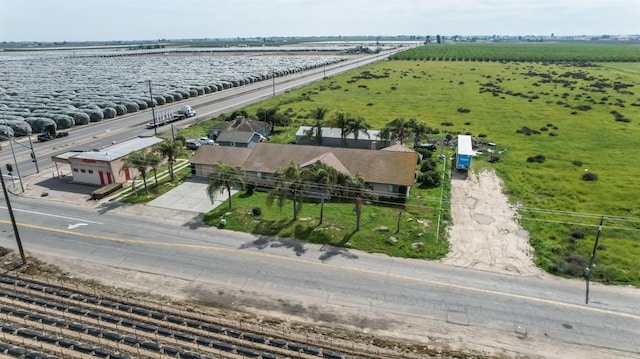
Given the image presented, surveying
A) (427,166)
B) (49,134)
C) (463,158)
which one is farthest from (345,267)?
(49,134)

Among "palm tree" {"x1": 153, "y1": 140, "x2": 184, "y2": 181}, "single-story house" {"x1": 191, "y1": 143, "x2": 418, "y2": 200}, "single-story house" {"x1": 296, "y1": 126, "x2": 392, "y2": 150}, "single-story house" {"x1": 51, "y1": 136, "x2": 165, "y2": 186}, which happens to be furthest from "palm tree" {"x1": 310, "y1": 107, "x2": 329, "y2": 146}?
"single-story house" {"x1": 51, "y1": 136, "x2": 165, "y2": 186}

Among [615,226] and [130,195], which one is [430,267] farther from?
[130,195]

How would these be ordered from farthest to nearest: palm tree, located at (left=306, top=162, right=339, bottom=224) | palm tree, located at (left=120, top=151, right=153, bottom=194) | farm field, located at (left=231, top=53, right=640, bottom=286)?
palm tree, located at (left=120, top=151, right=153, bottom=194), palm tree, located at (left=306, top=162, right=339, bottom=224), farm field, located at (left=231, top=53, right=640, bottom=286)

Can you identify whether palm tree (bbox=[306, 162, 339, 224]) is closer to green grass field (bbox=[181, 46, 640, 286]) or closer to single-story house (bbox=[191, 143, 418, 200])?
green grass field (bbox=[181, 46, 640, 286])

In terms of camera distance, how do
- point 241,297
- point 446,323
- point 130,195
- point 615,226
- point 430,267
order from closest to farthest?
point 446,323 → point 241,297 → point 430,267 → point 615,226 → point 130,195

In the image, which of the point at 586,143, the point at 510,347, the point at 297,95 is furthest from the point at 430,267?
the point at 297,95
